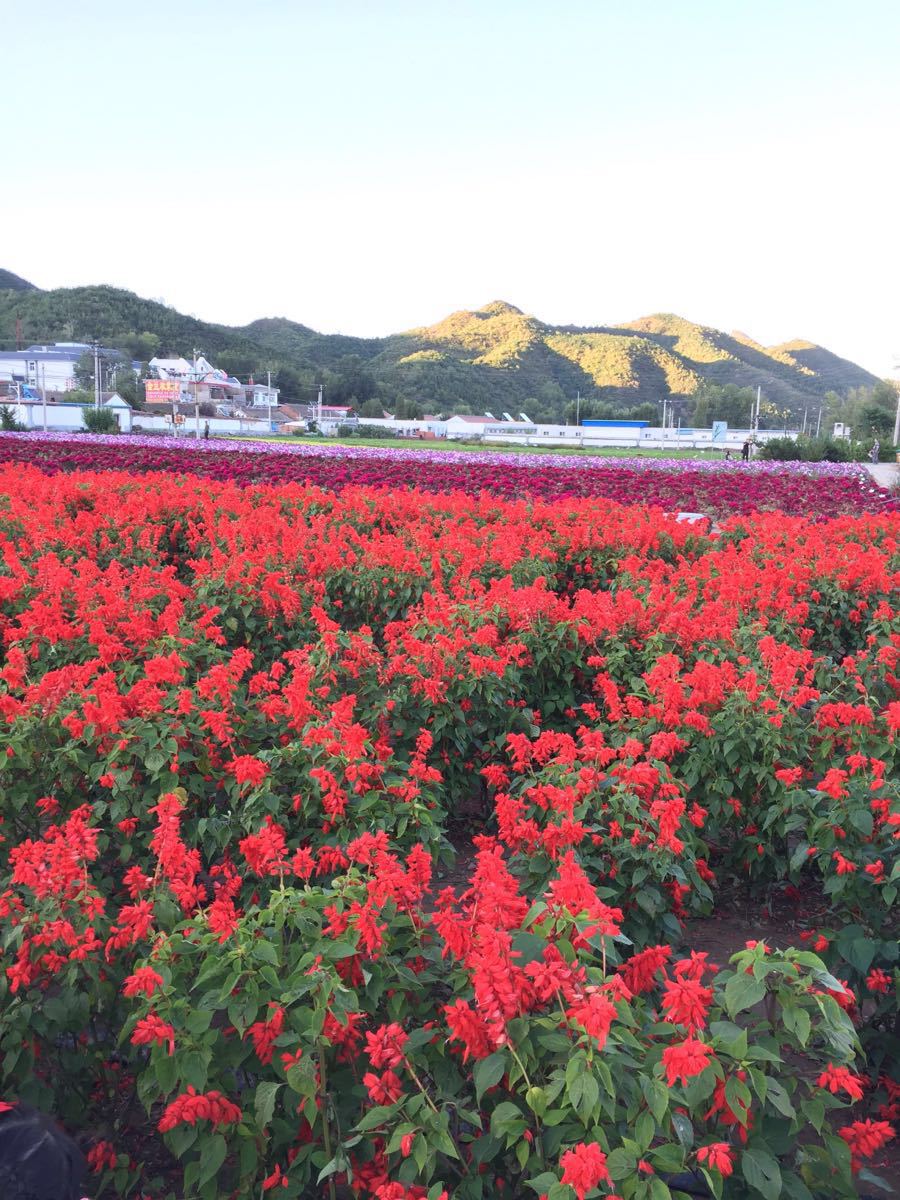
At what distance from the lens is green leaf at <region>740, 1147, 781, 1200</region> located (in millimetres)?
1630

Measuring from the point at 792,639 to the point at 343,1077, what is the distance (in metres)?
3.99

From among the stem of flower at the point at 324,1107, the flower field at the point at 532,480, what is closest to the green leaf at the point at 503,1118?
the stem of flower at the point at 324,1107

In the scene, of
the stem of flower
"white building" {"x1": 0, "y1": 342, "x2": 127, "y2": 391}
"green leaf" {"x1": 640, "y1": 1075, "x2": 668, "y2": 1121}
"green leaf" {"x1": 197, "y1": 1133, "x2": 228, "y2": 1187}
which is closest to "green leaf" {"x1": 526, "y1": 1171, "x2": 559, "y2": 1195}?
"green leaf" {"x1": 640, "y1": 1075, "x2": 668, "y2": 1121}

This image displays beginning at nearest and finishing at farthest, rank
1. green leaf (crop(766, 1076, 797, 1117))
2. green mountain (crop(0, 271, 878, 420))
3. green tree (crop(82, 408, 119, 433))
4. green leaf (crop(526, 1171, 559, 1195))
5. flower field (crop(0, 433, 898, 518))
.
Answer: green leaf (crop(526, 1171, 559, 1195)) → green leaf (crop(766, 1076, 797, 1117)) → flower field (crop(0, 433, 898, 518)) → green tree (crop(82, 408, 119, 433)) → green mountain (crop(0, 271, 878, 420))

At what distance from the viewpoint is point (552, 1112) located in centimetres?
162

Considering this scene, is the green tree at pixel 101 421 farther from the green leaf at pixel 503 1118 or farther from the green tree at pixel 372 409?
the green tree at pixel 372 409

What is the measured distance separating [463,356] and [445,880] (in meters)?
111

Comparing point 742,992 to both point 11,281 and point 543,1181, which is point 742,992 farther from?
point 11,281

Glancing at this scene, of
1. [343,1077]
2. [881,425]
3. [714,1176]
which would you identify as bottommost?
[343,1077]

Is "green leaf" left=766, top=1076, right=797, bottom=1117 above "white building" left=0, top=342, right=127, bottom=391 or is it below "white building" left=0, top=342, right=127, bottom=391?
below

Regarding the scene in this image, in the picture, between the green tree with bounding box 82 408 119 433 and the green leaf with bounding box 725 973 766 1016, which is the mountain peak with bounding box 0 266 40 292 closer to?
the green tree with bounding box 82 408 119 433

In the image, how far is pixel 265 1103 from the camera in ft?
6.16

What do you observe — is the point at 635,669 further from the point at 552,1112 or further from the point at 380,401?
the point at 380,401

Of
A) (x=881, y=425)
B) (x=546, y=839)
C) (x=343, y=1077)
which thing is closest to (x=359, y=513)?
(x=546, y=839)
